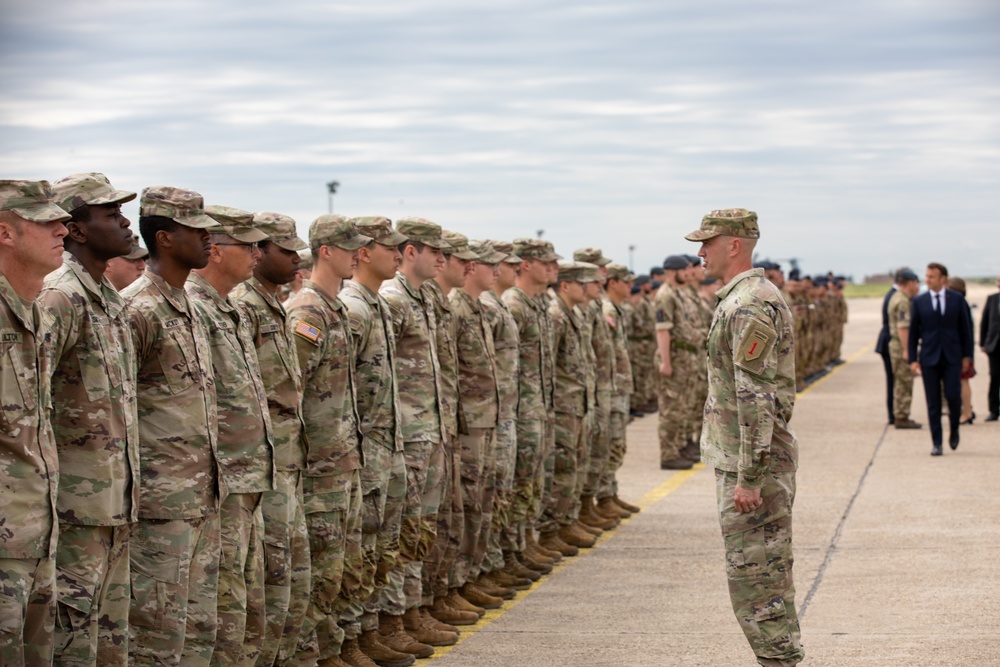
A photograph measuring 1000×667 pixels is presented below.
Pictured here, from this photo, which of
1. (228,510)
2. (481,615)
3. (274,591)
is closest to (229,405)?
(228,510)

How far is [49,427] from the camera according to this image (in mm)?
4320

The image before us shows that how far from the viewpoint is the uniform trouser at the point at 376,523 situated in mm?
6863

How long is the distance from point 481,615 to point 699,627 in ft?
4.29

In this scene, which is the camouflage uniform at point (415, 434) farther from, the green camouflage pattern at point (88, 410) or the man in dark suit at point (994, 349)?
the man in dark suit at point (994, 349)

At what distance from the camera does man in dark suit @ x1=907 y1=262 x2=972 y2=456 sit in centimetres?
1529

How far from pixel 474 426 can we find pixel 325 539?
83.4 inches

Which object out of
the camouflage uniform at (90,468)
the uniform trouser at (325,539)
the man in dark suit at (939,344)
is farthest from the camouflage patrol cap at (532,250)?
the man in dark suit at (939,344)

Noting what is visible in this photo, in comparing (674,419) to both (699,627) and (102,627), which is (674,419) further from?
(102,627)

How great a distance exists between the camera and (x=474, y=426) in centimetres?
839

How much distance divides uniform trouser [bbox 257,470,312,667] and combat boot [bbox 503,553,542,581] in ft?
10.5

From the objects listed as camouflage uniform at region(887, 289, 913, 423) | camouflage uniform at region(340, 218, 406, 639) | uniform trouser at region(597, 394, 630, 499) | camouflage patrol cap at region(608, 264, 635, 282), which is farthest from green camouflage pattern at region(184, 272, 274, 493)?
camouflage uniform at region(887, 289, 913, 423)

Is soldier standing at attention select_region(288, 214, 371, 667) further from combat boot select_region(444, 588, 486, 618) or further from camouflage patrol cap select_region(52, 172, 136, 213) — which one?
camouflage patrol cap select_region(52, 172, 136, 213)

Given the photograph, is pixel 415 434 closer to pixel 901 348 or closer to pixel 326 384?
pixel 326 384

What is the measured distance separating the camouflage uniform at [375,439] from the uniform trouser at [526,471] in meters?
2.28
